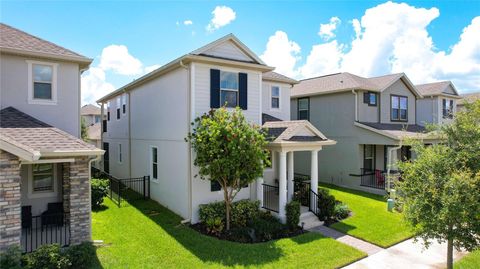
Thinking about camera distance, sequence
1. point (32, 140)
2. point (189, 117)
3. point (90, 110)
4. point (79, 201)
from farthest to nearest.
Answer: point (90, 110) < point (189, 117) < point (79, 201) < point (32, 140)

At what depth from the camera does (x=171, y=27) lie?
12367mm

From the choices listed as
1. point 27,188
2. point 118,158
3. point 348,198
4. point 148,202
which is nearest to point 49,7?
point 27,188

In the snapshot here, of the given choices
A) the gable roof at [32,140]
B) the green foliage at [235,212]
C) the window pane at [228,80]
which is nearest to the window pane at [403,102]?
the window pane at [228,80]

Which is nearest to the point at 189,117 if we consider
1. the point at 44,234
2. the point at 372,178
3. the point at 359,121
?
the point at 44,234

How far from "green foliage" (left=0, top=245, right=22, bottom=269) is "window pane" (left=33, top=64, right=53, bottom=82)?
557 cm

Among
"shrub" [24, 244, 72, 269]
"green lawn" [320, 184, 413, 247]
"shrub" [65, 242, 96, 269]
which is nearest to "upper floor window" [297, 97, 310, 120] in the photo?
"green lawn" [320, 184, 413, 247]

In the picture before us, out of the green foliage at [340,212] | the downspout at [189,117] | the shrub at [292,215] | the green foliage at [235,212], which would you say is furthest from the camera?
the green foliage at [340,212]

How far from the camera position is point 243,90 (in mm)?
11891

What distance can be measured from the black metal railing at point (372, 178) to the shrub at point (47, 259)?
52.0ft

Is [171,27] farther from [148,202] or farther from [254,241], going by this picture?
[254,241]

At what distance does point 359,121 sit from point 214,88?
1123 cm

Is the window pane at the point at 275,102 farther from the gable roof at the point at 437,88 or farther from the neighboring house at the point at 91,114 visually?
the neighboring house at the point at 91,114

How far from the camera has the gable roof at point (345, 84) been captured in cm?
1855

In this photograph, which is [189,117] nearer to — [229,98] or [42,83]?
[229,98]
